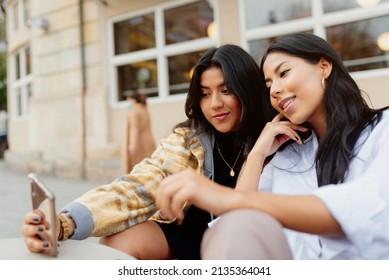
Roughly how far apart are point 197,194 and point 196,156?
721 mm

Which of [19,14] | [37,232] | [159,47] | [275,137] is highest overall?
[19,14]

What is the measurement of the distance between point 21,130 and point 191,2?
542 cm

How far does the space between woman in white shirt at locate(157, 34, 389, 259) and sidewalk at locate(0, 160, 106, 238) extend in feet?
5.90

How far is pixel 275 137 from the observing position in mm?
1429

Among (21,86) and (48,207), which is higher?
(21,86)

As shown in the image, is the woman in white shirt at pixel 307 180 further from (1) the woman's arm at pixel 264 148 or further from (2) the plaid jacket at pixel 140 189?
(2) the plaid jacket at pixel 140 189

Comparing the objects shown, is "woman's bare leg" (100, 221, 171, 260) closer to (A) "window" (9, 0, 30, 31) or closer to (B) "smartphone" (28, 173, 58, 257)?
(B) "smartphone" (28, 173, 58, 257)

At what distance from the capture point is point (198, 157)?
1597 mm

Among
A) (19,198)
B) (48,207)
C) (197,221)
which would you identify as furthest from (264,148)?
(19,198)

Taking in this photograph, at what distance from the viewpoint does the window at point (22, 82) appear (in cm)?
898

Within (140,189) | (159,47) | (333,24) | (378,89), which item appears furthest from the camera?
(159,47)

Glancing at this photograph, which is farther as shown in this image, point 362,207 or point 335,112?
point 335,112

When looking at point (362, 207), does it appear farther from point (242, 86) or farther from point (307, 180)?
point (242, 86)
